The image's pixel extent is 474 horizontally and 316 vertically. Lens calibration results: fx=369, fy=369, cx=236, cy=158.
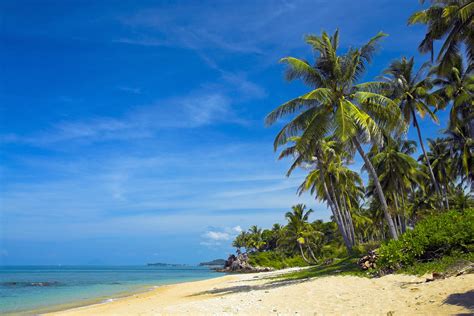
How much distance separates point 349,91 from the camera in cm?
1752

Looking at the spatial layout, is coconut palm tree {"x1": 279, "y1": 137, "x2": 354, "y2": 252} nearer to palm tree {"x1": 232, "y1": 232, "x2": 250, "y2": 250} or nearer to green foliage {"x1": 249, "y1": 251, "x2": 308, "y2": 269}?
green foliage {"x1": 249, "y1": 251, "x2": 308, "y2": 269}

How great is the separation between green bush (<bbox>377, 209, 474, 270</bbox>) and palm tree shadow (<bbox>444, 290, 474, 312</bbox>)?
521cm

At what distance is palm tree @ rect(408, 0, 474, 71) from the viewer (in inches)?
587

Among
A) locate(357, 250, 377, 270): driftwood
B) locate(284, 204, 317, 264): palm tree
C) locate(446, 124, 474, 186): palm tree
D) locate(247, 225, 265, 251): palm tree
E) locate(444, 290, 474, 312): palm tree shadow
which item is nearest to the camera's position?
locate(444, 290, 474, 312): palm tree shadow

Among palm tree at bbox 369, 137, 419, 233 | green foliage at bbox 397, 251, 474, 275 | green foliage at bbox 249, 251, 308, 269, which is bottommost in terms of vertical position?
green foliage at bbox 249, 251, 308, 269

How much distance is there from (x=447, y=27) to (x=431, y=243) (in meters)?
9.34

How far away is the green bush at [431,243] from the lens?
12.8 m

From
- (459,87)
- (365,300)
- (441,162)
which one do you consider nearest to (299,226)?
(441,162)

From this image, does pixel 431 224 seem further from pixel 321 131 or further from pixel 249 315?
pixel 249 315

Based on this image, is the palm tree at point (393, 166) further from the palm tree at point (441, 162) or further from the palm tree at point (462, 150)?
the palm tree at point (441, 162)

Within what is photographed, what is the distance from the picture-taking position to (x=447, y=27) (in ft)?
52.2

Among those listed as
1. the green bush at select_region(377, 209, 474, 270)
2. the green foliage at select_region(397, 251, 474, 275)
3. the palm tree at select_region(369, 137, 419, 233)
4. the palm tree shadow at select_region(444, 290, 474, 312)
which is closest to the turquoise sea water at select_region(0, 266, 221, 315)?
the green bush at select_region(377, 209, 474, 270)

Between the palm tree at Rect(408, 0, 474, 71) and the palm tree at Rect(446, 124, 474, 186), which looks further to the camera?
the palm tree at Rect(446, 124, 474, 186)

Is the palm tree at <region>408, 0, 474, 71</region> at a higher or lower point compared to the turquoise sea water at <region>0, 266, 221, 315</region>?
higher
